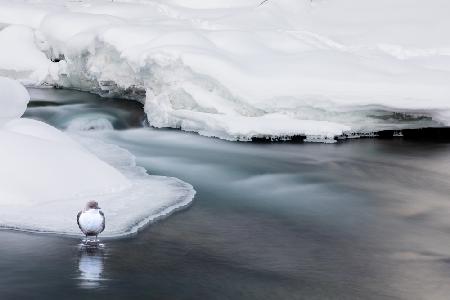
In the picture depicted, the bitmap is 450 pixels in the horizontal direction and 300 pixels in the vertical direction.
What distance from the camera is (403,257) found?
361 inches

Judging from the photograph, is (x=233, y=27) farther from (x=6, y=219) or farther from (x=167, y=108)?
(x=6, y=219)

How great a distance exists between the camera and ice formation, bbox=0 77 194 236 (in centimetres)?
966

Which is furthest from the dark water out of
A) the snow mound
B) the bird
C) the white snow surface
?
the snow mound

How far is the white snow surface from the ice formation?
4812mm

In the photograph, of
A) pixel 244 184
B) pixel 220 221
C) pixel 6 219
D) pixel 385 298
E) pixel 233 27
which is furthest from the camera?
pixel 233 27

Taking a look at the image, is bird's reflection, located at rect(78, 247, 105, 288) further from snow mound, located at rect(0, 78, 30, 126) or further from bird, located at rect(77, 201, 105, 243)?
snow mound, located at rect(0, 78, 30, 126)

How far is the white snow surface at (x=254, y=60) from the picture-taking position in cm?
1647

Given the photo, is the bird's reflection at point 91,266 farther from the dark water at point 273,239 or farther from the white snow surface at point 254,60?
the white snow surface at point 254,60

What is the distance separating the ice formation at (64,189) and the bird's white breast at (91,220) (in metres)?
0.45

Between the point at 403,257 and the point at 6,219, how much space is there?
5.02m

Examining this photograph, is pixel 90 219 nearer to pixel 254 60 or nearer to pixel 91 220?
pixel 91 220

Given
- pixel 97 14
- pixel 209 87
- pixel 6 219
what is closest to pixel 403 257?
pixel 6 219

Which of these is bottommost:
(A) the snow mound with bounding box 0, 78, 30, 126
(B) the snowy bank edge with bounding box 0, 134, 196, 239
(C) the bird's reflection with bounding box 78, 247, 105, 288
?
(C) the bird's reflection with bounding box 78, 247, 105, 288

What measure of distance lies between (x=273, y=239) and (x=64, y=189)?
307cm
